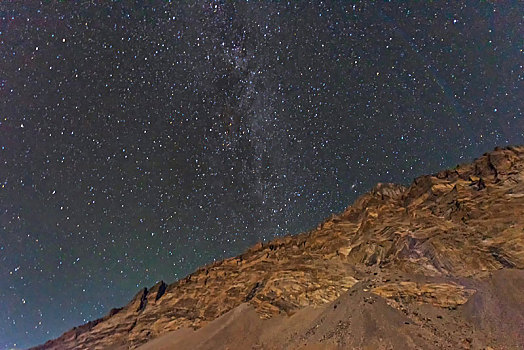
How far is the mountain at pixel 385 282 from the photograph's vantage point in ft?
98.5

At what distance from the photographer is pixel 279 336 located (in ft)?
126

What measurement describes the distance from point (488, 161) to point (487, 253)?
1231 centimetres

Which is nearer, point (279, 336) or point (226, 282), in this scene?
point (279, 336)

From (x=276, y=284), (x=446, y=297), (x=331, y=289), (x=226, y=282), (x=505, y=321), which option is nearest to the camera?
(x=505, y=321)

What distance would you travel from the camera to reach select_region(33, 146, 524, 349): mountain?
98.5 feet

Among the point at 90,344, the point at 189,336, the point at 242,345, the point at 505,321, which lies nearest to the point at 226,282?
the point at 189,336

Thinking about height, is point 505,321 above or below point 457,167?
below

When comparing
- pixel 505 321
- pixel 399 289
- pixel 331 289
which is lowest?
pixel 505 321

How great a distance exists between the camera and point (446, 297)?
33.3 metres

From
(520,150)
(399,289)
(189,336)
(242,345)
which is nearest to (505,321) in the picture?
(399,289)

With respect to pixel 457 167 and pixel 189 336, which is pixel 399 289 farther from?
pixel 189 336

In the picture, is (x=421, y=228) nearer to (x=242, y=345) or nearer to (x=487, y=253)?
(x=487, y=253)

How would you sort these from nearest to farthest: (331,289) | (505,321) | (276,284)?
(505,321) < (331,289) < (276,284)

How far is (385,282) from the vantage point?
38.4 metres
